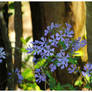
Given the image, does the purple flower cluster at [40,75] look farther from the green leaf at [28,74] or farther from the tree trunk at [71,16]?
the tree trunk at [71,16]

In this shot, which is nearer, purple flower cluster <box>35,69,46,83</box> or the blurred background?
purple flower cluster <box>35,69,46,83</box>

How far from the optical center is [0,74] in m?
1.24

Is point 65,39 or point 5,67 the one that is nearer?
point 65,39

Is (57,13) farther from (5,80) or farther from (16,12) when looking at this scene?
(5,80)

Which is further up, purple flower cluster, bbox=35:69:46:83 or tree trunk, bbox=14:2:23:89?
tree trunk, bbox=14:2:23:89

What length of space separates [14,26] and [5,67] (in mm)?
326

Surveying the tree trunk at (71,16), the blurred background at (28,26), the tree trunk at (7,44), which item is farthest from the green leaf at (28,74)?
the tree trunk at (71,16)

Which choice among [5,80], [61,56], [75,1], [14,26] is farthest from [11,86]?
[75,1]

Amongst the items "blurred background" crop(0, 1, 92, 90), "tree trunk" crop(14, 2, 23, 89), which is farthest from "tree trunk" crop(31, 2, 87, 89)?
"tree trunk" crop(14, 2, 23, 89)

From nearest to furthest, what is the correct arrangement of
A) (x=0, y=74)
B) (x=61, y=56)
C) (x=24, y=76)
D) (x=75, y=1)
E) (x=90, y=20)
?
(x=61, y=56) < (x=90, y=20) < (x=24, y=76) < (x=75, y=1) < (x=0, y=74)

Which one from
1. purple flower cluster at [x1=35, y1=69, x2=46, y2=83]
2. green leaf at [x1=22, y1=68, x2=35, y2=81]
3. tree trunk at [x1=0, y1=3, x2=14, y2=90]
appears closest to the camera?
purple flower cluster at [x1=35, y1=69, x2=46, y2=83]

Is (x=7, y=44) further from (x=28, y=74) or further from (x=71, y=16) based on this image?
(x=71, y=16)

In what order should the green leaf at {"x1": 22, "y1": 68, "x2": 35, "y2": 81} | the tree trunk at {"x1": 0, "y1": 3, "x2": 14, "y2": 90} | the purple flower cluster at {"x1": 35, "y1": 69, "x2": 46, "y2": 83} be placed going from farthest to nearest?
the tree trunk at {"x1": 0, "y1": 3, "x2": 14, "y2": 90}, the green leaf at {"x1": 22, "y1": 68, "x2": 35, "y2": 81}, the purple flower cluster at {"x1": 35, "y1": 69, "x2": 46, "y2": 83}

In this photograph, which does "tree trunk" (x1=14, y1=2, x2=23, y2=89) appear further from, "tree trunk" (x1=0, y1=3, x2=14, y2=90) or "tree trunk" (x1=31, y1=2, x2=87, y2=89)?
"tree trunk" (x1=31, y1=2, x2=87, y2=89)
